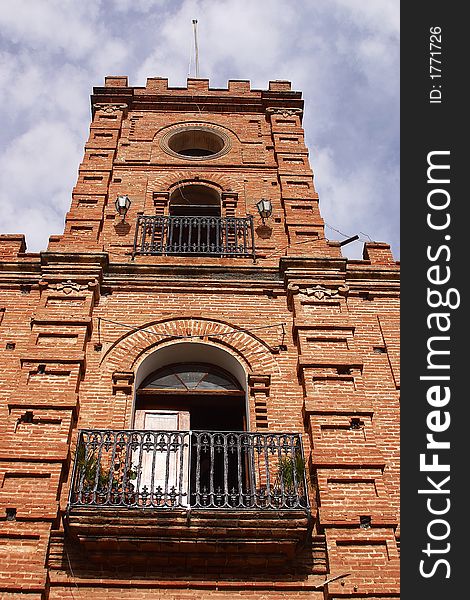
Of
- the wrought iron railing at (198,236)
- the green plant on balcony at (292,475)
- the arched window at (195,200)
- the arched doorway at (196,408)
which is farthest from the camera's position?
the arched window at (195,200)

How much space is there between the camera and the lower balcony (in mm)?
8266

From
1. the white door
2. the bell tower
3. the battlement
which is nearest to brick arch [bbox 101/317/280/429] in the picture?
the white door

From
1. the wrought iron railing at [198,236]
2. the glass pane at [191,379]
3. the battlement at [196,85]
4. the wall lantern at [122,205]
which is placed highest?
the battlement at [196,85]

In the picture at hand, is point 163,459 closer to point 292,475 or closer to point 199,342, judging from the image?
point 292,475

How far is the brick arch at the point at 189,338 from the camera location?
1084cm

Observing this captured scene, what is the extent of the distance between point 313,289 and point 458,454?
15.7ft

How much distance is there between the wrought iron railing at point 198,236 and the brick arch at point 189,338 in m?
2.05

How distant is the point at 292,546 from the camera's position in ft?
27.2

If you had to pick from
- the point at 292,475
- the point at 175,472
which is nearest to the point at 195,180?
the point at 175,472

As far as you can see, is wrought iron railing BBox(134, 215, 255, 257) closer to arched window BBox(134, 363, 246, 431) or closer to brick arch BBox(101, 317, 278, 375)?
brick arch BBox(101, 317, 278, 375)

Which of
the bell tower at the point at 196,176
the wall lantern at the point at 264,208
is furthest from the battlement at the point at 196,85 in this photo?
the wall lantern at the point at 264,208

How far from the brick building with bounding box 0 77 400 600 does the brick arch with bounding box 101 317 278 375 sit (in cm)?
3

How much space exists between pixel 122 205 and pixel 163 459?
5876 millimetres

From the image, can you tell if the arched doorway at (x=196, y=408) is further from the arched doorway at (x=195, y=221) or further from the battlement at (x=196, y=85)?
the battlement at (x=196, y=85)
